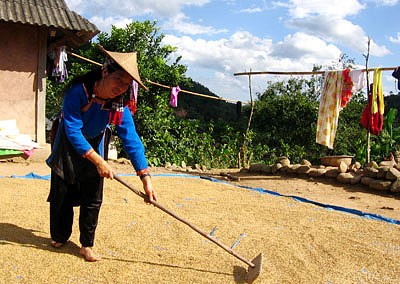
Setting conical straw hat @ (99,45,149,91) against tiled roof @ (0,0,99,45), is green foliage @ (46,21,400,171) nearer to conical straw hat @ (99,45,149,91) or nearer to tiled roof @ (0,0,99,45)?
tiled roof @ (0,0,99,45)

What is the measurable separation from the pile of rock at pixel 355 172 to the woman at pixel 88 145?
4.19m

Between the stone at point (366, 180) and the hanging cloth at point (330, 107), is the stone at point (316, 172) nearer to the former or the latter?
the hanging cloth at point (330, 107)

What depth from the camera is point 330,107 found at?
21.4ft

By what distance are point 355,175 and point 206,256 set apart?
4.14 metres

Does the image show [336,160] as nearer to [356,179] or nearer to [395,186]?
[356,179]

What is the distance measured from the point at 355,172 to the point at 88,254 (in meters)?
4.91

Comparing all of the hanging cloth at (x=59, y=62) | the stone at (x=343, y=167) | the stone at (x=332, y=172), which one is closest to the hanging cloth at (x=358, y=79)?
the stone at (x=343, y=167)

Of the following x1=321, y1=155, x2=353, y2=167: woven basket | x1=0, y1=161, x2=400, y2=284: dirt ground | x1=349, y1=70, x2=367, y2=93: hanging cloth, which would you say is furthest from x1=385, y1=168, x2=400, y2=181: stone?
x1=349, y1=70, x2=367, y2=93: hanging cloth

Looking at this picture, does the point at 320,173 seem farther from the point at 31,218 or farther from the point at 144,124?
the point at 31,218

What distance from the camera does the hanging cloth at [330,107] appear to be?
6488 millimetres

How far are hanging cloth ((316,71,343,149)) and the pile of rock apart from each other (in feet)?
1.36

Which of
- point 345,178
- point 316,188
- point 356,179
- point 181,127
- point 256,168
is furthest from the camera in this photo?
point 181,127

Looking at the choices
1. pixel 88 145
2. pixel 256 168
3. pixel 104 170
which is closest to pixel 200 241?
pixel 104 170

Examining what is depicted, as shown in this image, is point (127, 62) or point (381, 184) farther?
point (381, 184)
